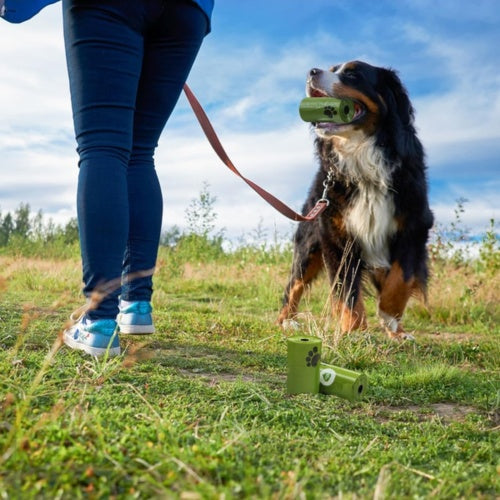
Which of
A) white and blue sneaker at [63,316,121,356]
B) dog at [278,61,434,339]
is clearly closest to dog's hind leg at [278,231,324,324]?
dog at [278,61,434,339]

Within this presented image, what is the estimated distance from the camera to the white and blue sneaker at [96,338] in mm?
2385

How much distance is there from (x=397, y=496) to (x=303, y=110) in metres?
3.01

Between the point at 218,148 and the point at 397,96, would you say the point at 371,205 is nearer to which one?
the point at 397,96

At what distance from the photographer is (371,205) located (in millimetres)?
3986

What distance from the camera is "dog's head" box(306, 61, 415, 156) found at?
12.7ft

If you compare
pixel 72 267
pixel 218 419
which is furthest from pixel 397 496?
pixel 72 267

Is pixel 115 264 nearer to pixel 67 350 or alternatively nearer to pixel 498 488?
pixel 67 350

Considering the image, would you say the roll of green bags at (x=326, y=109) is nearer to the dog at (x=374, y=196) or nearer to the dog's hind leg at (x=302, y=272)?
the dog at (x=374, y=196)

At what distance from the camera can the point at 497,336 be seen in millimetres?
4324

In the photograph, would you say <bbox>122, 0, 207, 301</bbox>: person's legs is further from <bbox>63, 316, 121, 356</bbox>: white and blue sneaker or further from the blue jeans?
<bbox>63, 316, 121, 356</bbox>: white and blue sneaker

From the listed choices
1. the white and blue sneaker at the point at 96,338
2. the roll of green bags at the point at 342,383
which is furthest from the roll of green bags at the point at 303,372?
the white and blue sneaker at the point at 96,338

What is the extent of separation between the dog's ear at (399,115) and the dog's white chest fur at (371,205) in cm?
15

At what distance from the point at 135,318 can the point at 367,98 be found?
2092 mm

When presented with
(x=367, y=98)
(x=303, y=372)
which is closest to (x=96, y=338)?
(x=303, y=372)
